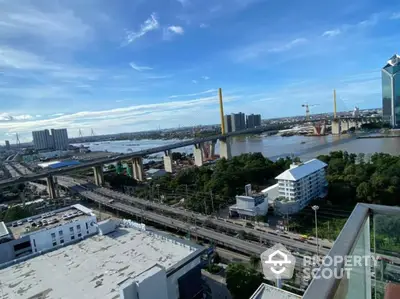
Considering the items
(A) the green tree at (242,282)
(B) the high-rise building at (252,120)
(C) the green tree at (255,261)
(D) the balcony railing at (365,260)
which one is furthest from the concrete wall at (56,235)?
(B) the high-rise building at (252,120)

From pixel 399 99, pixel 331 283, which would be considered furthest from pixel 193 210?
pixel 399 99

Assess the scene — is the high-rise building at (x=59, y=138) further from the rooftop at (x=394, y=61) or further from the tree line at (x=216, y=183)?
the rooftop at (x=394, y=61)

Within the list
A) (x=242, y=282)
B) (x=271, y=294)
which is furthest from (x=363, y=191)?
(x=271, y=294)

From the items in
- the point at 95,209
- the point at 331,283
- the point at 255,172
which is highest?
the point at 331,283

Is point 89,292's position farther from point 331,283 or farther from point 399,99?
point 399,99

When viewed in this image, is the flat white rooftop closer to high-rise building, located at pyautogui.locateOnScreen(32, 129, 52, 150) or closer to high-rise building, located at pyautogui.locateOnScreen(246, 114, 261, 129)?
high-rise building, located at pyautogui.locateOnScreen(246, 114, 261, 129)

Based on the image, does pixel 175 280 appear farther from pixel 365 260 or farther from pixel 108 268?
pixel 365 260

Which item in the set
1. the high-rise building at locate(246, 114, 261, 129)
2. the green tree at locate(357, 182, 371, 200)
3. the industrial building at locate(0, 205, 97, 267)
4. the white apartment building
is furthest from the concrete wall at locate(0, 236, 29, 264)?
the high-rise building at locate(246, 114, 261, 129)
